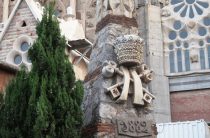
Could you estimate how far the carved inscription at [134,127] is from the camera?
20.6 feet

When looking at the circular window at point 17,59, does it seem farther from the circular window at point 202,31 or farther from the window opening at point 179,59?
the circular window at point 202,31

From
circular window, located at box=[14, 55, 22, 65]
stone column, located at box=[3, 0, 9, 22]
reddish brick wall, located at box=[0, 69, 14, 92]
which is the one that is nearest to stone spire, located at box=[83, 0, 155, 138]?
reddish brick wall, located at box=[0, 69, 14, 92]

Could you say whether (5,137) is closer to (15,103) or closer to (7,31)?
(15,103)

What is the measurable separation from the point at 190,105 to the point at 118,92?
14.3 metres

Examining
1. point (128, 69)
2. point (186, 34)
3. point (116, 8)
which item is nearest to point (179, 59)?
point (186, 34)

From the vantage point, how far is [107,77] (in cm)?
659

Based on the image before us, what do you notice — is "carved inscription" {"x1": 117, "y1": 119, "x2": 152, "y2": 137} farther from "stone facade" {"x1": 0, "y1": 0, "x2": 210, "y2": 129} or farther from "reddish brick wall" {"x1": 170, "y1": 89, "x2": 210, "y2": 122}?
"reddish brick wall" {"x1": 170, "y1": 89, "x2": 210, "y2": 122}

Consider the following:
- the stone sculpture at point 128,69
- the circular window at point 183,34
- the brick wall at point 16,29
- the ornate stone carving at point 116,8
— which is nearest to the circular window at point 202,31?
the circular window at point 183,34

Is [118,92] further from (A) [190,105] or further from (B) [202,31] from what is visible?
(B) [202,31]

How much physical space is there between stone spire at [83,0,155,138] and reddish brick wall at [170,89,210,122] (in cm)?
1347

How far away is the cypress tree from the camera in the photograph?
19.4 feet

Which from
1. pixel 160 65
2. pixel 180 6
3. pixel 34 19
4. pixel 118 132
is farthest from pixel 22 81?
pixel 180 6

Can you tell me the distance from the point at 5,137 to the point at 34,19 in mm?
10287

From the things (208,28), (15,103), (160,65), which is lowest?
(15,103)
